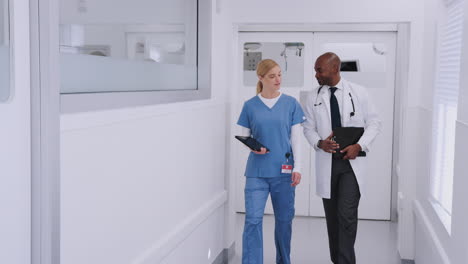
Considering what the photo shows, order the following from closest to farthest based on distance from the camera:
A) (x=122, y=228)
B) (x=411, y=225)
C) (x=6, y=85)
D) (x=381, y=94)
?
(x=6, y=85), (x=122, y=228), (x=411, y=225), (x=381, y=94)

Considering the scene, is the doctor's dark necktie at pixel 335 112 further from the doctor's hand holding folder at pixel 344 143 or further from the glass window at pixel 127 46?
the glass window at pixel 127 46

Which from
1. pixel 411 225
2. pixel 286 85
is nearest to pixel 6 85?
pixel 411 225

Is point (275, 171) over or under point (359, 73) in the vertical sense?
under

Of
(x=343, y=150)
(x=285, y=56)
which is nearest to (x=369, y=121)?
(x=343, y=150)

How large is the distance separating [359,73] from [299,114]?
7.28ft

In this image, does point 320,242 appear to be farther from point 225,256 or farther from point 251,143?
point 251,143

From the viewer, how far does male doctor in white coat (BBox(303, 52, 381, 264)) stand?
4.16m

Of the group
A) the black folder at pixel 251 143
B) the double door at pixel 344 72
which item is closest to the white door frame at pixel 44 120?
the black folder at pixel 251 143

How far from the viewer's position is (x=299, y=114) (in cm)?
429

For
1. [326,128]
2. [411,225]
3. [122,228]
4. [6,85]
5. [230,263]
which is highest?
[6,85]

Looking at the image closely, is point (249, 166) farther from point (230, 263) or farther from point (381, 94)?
point (381, 94)

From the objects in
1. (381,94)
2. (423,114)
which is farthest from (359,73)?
(423,114)

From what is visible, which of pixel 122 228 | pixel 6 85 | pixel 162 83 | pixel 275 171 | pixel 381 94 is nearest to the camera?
pixel 6 85

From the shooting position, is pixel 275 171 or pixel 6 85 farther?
pixel 275 171
